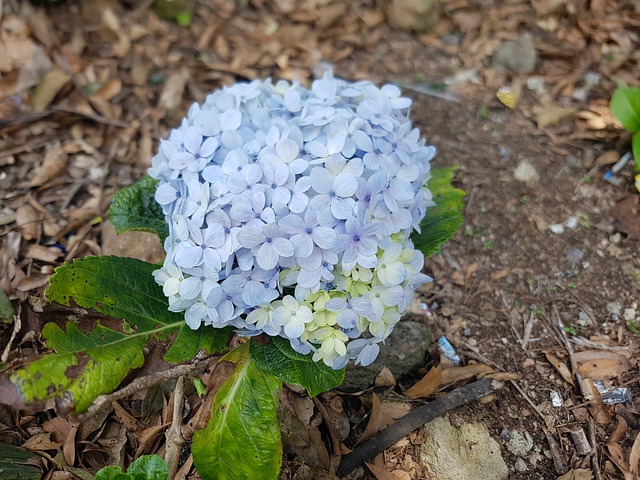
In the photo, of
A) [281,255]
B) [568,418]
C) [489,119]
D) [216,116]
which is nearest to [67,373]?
[281,255]

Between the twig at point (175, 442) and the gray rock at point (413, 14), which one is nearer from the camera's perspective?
the twig at point (175, 442)

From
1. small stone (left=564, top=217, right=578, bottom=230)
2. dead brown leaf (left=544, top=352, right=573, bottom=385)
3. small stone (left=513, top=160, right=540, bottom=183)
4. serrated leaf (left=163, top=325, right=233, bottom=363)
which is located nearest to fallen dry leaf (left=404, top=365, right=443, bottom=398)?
dead brown leaf (left=544, top=352, right=573, bottom=385)

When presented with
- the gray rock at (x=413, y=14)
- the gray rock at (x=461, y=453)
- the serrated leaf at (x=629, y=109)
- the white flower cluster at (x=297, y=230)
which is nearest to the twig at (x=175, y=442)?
the white flower cluster at (x=297, y=230)

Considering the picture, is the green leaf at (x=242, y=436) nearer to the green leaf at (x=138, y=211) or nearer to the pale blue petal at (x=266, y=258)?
the pale blue petal at (x=266, y=258)

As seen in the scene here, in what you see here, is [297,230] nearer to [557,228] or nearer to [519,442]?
[519,442]

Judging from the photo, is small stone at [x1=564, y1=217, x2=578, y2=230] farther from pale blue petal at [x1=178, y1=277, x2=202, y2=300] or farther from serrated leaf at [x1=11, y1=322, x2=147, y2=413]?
serrated leaf at [x1=11, y1=322, x2=147, y2=413]

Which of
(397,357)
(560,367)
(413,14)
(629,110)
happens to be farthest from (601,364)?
(413,14)

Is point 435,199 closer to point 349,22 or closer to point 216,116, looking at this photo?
point 216,116
